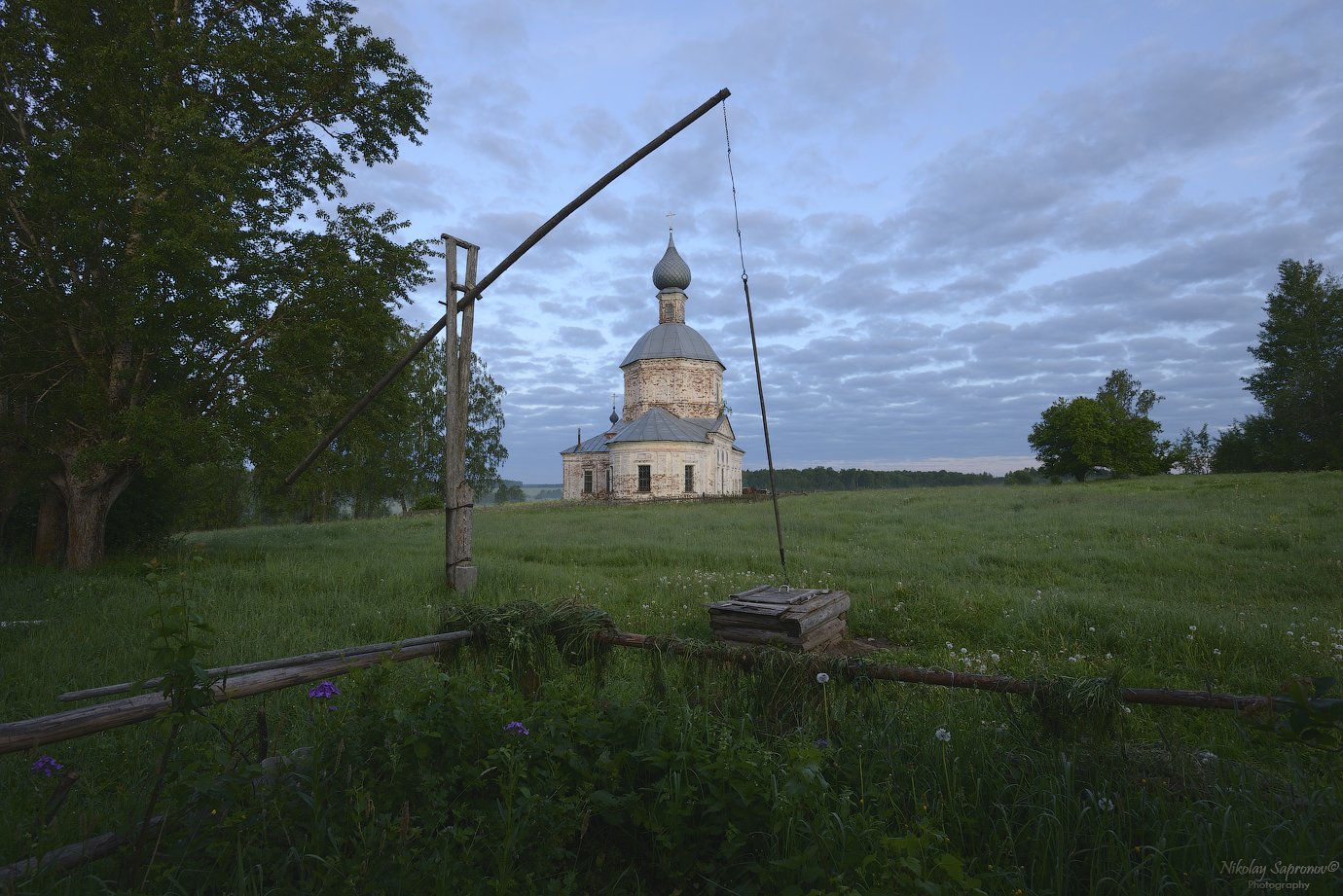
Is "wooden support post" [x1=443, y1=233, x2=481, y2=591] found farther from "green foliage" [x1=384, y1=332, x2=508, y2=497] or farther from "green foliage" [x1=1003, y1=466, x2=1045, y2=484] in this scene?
"green foliage" [x1=1003, y1=466, x2=1045, y2=484]

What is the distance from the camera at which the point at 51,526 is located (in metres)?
12.4

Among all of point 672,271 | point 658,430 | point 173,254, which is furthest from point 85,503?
point 672,271

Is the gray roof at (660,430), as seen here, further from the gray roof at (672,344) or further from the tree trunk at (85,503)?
the tree trunk at (85,503)

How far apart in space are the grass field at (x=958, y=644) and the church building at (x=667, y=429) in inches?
967

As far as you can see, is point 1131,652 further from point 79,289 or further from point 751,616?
point 79,289

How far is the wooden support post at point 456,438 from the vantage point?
25.9 feet

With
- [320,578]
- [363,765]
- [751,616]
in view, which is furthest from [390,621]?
[363,765]

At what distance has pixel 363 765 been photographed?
2.84 m

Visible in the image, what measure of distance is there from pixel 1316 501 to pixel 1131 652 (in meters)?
17.3

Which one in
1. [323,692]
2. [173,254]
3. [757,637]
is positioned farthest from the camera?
[173,254]

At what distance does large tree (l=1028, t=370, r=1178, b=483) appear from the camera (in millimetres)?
42562

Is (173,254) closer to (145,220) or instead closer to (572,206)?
(145,220)

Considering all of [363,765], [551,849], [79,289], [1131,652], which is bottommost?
[1131,652]

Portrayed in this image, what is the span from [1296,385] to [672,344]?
38.6m
